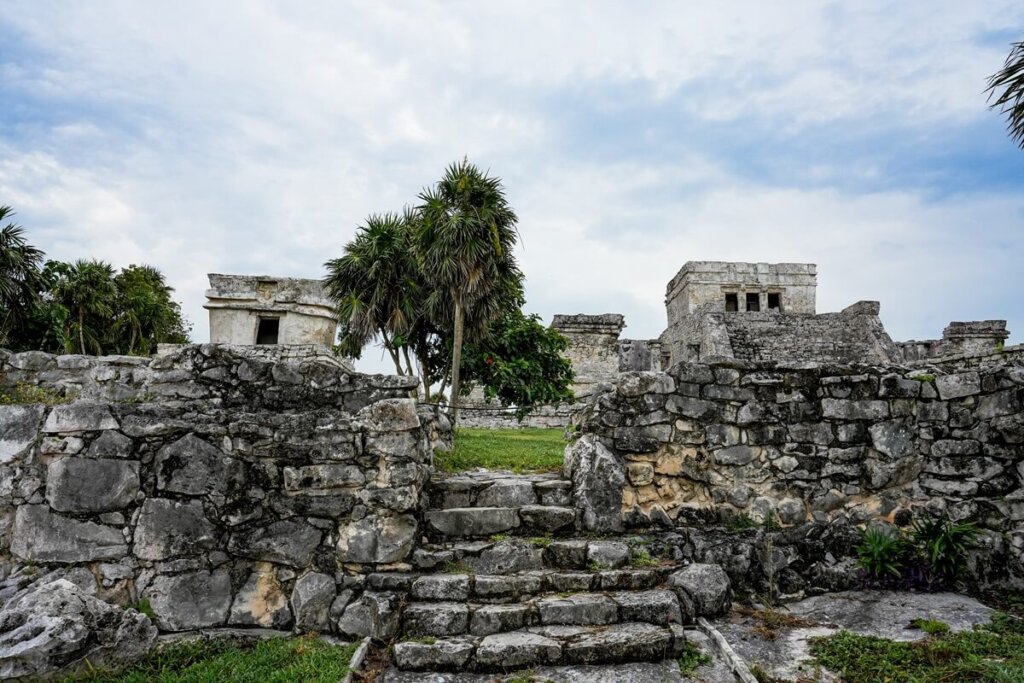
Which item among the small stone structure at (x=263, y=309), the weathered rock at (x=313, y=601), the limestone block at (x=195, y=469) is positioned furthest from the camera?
the small stone structure at (x=263, y=309)

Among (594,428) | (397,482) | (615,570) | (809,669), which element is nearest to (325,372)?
(397,482)

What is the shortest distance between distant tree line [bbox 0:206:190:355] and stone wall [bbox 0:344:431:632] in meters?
12.6

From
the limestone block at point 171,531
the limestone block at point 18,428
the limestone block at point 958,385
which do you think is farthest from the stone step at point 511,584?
the limestone block at point 958,385

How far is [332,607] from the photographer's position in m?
4.20

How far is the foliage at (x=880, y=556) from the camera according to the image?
475 cm

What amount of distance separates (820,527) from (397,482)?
11.5 ft

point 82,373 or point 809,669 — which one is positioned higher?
point 82,373

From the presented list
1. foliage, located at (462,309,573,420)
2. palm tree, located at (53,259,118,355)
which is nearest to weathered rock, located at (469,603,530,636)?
foliage, located at (462,309,573,420)

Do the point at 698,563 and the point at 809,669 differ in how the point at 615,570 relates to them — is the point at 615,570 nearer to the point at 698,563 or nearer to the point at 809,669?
the point at 698,563

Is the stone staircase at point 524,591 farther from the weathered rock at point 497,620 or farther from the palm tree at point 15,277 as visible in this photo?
the palm tree at point 15,277

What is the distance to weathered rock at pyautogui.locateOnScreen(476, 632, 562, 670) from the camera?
3684 millimetres

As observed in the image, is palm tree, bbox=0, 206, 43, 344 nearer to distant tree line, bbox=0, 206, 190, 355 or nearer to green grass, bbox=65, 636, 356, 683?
distant tree line, bbox=0, 206, 190, 355

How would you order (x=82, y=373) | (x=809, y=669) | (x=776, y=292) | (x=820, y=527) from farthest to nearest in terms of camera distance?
1. (x=776, y=292)
2. (x=82, y=373)
3. (x=820, y=527)
4. (x=809, y=669)

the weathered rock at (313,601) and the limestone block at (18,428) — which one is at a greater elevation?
the limestone block at (18,428)
